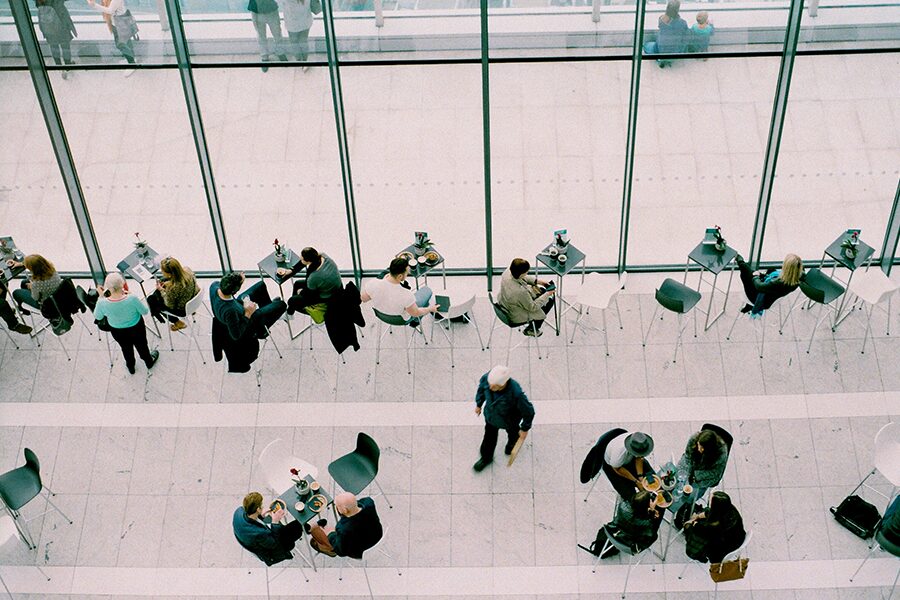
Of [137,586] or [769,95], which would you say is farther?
[769,95]

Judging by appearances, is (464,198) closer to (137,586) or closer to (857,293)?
(857,293)

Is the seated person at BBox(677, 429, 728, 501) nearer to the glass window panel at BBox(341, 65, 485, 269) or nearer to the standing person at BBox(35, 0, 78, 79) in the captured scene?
the glass window panel at BBox(341, 65, 485, 269)

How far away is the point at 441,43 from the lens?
439 inches

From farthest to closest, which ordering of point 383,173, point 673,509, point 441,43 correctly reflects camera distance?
point 383,173 < point 441,43 < point 673,509

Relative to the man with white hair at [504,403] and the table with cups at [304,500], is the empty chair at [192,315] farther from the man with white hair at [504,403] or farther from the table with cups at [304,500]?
the man with white hair at [504,403]

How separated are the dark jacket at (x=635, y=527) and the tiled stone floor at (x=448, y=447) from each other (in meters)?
0.79

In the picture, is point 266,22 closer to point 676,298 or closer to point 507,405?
point 507,405

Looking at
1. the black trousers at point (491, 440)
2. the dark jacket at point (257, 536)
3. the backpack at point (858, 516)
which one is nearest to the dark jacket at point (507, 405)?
the black trousers at point (491, 440)

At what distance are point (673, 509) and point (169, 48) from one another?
649cm

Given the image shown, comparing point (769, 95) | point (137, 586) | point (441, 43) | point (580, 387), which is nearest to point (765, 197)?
point (769, 95)

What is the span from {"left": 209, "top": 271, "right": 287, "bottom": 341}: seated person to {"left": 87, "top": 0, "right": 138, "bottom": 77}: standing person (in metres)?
2.58

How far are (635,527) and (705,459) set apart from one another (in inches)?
31.9

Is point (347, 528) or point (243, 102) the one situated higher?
point (243, 102)

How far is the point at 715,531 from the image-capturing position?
30.6 ft
